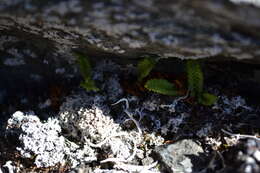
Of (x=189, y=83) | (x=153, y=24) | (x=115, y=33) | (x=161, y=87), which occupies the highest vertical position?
(x=153, y=24)

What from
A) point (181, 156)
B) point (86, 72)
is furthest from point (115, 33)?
point (181, 156)

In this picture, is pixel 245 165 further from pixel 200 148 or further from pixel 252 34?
pixel 252 34

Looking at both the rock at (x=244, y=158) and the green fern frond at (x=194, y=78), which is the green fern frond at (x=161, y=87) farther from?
the rock at (x=244, y=158)

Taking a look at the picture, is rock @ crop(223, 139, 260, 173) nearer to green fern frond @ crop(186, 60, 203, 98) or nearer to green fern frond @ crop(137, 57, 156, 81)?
green fern frond @ crop(186, 60, 203, 98)

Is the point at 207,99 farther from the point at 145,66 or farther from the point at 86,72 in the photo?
the point at 86,72

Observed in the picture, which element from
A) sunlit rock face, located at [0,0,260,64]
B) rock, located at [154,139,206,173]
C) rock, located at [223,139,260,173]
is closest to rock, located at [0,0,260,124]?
sunlit rock face, located at [0,0,260,64]

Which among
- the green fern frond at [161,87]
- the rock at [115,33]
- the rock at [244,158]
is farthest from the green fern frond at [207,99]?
the rock at [244,158]

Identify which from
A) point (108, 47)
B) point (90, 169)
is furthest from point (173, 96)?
point (90, 169)
